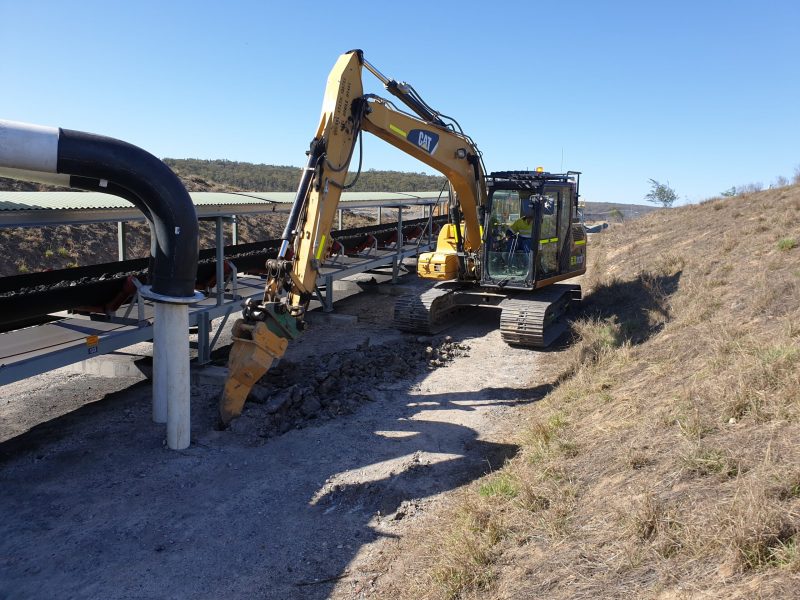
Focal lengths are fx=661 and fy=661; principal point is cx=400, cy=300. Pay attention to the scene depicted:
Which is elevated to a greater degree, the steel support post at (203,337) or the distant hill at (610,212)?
the distant hill at (610,212)

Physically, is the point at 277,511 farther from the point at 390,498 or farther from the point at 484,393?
the point at 484,393

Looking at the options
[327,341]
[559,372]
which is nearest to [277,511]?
[559,372]

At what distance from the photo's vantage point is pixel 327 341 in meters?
11.8

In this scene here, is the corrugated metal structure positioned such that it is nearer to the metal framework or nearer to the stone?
the metal framework

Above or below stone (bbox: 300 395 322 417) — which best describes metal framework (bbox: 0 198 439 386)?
above

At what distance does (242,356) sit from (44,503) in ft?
7.74

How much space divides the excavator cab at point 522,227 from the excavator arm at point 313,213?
2296 millimetres

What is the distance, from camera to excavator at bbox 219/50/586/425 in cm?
762

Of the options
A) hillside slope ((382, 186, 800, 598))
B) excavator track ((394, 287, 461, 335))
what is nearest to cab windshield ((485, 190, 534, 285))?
excavator track ((394, 287, 461, 335))

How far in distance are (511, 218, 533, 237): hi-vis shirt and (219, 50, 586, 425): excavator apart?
0.02m

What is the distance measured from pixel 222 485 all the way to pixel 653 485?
3.96m

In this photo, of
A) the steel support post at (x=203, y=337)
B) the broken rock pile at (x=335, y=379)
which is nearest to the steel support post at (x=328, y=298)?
the broken rock pile at (x=335, y=379)

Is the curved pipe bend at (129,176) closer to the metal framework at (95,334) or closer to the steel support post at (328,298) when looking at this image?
the metal framework at (95,334)

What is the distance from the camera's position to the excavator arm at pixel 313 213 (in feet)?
24.4
